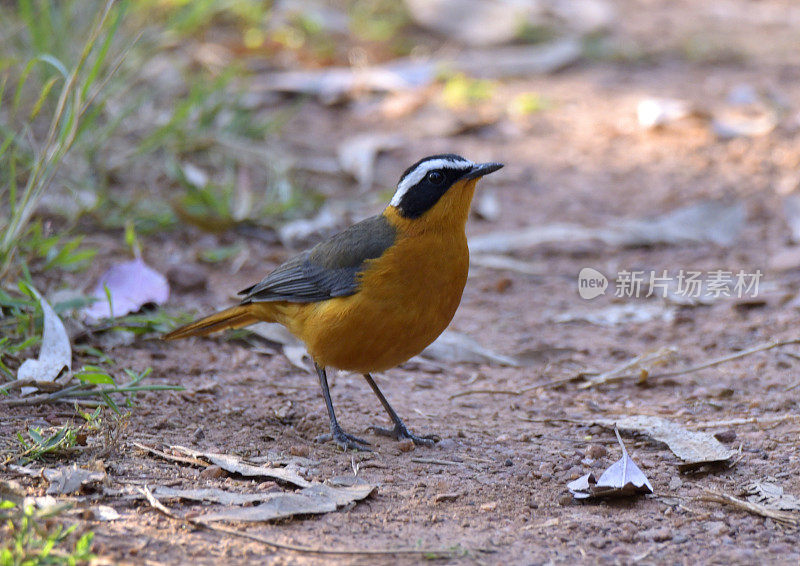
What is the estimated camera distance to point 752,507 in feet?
12.5

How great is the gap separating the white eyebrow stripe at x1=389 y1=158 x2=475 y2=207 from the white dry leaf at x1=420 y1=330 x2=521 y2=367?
4.41 ft

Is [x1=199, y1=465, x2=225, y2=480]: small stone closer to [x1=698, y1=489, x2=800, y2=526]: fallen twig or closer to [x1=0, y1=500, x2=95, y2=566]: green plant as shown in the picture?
[x1=0, y1=500, x2=95, y2=566]: green plant

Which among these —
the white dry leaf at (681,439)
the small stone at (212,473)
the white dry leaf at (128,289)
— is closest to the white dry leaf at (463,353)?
the white dry leaf at (681,439)

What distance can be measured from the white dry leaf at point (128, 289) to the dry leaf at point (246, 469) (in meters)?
1.86

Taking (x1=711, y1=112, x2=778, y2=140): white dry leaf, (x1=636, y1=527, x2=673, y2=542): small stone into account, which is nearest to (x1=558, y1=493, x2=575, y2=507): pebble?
(x1=636, y1=527, x2=673, y2=542): small stone

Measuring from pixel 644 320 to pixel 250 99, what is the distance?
5.17 metres

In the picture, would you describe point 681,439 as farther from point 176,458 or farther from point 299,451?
point 176,458

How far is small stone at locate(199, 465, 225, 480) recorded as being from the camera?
398cm

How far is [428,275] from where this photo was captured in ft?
15.8

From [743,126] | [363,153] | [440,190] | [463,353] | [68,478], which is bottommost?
[463,353]

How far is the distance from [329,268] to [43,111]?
4.43 meters

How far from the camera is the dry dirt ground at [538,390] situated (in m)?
3.59

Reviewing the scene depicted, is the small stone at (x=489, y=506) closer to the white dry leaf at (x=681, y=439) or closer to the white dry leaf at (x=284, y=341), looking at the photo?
the white dry leaf at (x=681, y=439)

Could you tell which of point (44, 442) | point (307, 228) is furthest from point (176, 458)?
point (307, 228)
